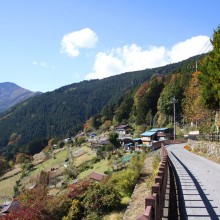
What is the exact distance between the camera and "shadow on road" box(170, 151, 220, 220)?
10.9 metres

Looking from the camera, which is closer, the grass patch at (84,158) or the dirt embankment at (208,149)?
the dirt embankment at (208,149)

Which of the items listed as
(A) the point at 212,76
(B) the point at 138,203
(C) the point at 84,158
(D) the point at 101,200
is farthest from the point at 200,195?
(C) the point at 84,158

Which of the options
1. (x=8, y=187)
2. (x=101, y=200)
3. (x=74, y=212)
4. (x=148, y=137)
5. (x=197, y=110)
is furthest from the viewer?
(x=8, y=187)

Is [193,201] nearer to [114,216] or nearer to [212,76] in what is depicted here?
[114,216]

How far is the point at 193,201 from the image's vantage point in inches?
511

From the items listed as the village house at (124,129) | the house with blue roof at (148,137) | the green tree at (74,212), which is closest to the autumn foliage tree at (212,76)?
the green tree at (74,212)

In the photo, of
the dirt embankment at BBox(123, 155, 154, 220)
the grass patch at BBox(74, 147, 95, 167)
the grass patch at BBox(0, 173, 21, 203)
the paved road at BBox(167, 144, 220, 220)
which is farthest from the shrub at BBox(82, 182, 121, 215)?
the grass patch at BBox(74, 147, 95, 167)

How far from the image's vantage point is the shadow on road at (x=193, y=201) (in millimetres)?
10914

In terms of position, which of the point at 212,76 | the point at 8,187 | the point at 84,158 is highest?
the point at 212,76

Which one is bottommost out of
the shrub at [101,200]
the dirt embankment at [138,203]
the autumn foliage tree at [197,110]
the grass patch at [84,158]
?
the grass patch at [84,158]

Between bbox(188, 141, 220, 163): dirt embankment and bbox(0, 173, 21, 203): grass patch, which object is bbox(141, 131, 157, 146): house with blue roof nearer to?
bbox(0, 173, 21, 203): grass patch

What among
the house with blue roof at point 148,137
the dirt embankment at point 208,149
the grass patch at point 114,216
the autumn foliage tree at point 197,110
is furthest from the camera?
the house with blue roof at point 148,137

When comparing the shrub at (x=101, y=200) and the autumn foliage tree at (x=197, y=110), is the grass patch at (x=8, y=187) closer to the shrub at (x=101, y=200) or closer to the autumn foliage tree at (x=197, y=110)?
the autumn foliage tree at (x=197, y=110)

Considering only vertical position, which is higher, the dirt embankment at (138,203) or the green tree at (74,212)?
the dirt embankment at (138,203)
